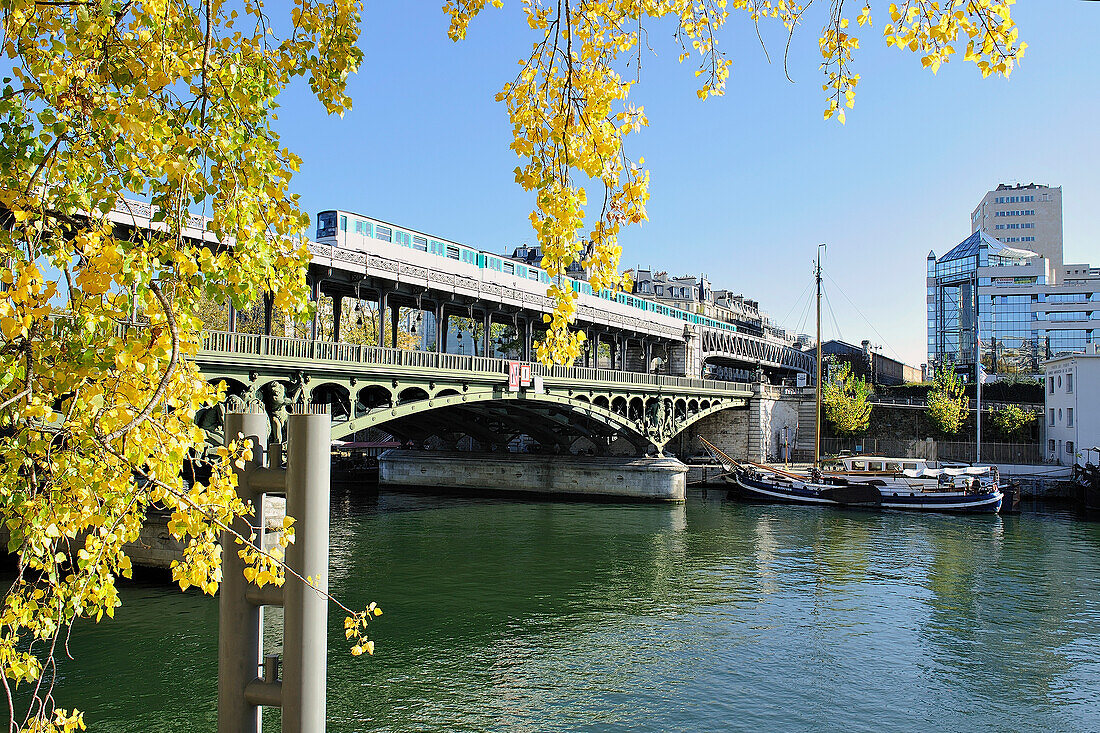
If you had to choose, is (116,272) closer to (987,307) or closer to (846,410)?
(846,410)

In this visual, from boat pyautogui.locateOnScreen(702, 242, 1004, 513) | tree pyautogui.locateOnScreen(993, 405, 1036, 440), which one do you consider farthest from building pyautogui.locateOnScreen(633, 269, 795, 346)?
boat pyautogui.locateOnScreen(702, 242, 1004, 513)

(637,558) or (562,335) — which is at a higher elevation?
(562,335)

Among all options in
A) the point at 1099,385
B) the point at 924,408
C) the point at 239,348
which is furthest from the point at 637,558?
the point at 924,408

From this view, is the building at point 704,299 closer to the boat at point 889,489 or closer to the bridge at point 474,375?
the bridge at point 474,375

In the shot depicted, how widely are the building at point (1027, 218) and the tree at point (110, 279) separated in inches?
5908

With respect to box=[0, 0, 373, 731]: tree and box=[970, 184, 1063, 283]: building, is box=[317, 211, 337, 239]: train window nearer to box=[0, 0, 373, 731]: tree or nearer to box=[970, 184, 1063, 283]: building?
box=[0, 0, 373, 731]: tree

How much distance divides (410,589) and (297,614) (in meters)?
18.7

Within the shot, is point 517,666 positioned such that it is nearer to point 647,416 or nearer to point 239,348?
point 239,348

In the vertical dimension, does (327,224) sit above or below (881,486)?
above

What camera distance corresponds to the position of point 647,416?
4278 centimetres

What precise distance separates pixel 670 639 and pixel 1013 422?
47.2 metres

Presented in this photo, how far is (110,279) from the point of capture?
8.72 ft

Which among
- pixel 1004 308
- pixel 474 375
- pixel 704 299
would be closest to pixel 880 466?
pixel 474 375

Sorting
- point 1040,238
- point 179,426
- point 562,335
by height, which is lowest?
point 179,426
